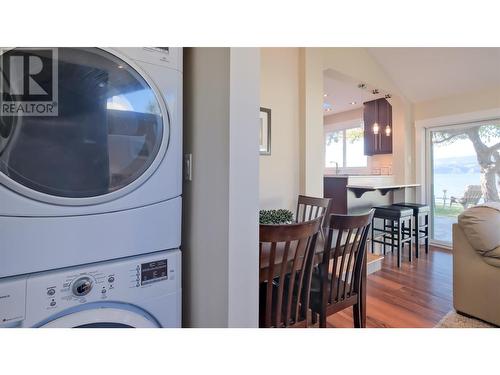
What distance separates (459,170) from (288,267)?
408 cm

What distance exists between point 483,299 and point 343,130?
467 centimetres

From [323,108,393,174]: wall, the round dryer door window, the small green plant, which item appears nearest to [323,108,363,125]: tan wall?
[323,108,393,174]: wall

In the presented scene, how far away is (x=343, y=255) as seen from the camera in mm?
1463

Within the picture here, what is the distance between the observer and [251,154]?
875 mm

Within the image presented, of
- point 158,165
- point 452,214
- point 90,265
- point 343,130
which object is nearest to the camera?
point 90,265

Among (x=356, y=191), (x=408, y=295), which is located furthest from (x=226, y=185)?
(x=356, y=191)

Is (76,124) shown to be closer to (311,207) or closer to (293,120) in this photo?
(311,207)

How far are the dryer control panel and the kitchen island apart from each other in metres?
3.00

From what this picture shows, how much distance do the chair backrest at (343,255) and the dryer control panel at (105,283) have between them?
0.83 metres

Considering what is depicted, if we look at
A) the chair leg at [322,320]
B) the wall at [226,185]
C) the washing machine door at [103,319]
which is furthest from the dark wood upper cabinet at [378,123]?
the washing machine door at [103,319]
